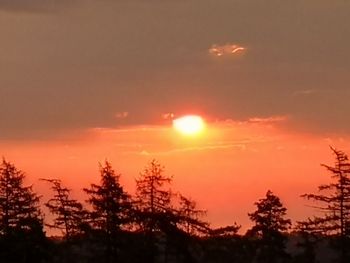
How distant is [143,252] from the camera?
1913 inches

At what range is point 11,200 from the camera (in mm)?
72500

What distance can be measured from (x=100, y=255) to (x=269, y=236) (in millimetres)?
19552

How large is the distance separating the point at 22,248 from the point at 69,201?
15.9 metres

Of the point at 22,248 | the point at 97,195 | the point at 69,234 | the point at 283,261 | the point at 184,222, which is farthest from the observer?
the point at 283,261

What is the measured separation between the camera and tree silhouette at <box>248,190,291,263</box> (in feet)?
248

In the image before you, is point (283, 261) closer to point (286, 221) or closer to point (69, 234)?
point (286, 221)

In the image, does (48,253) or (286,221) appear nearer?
(48,253)

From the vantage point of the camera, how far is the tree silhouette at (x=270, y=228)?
75.6 m

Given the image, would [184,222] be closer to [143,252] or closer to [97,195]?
[143,252]

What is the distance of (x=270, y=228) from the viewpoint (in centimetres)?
7625

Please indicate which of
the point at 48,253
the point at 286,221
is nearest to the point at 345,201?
the point at 286,221

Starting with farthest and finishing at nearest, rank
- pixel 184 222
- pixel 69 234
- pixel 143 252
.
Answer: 1. pixel 69 234
2. pixel 143 252
3. pixel 184 222

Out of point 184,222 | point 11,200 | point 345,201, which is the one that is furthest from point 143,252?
point 11,200

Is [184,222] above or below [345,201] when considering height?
below
